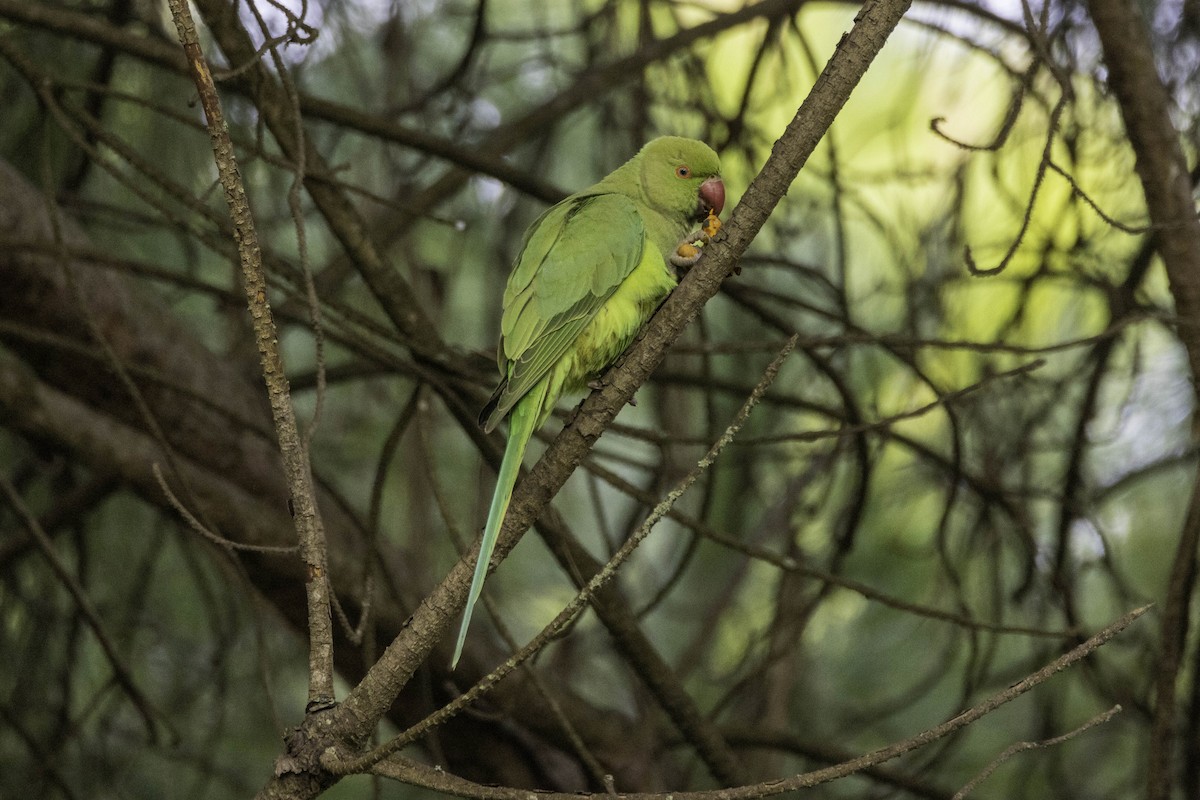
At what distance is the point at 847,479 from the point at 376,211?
2.04 meters

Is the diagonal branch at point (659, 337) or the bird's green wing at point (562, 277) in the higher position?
the bird's green wing at point (562, 277)

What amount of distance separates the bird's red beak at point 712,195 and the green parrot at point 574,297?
0.19 metres

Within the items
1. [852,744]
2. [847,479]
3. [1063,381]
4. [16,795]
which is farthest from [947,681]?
[16,795]

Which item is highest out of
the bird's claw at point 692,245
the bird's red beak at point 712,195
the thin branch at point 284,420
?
the bird's red beak at point 712,195

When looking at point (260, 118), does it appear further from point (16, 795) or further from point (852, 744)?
point (852, 744)

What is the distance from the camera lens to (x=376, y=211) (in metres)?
4.21

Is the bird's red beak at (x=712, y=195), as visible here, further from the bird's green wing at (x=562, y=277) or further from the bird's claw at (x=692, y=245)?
the bird's green wing at (x=562, y=277)

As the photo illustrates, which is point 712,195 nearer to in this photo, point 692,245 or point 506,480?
point 692,245

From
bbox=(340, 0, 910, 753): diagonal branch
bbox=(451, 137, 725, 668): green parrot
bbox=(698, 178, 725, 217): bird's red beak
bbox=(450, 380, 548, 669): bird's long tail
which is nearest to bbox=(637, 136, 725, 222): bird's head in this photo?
bbox=(698, 178, 725, 217): bird's red beak

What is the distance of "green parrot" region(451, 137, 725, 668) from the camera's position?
7.34 ft

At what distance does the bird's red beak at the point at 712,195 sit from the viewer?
282 centimetres

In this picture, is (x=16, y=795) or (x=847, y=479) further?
(x=847, y=479)

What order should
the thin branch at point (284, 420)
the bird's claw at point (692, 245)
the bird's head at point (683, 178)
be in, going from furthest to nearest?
the bird's head at point (683, 178)
the bird's claw at point (692, 245)
the thin branch at point (284, 420)

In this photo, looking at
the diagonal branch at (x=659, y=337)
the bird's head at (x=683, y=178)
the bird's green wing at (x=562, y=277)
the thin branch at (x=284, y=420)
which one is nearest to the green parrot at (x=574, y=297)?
the bird's green wing at (x=562, y=277)
